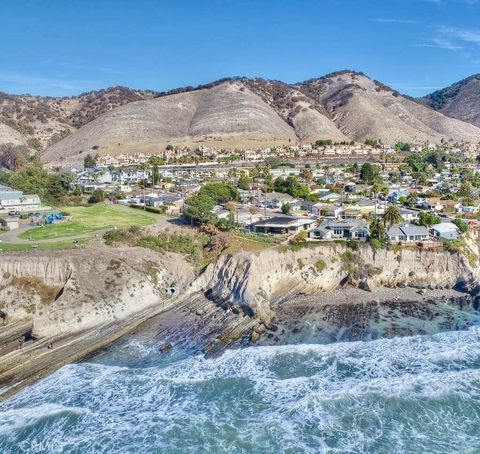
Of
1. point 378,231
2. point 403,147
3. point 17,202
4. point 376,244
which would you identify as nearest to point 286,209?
point 378,231

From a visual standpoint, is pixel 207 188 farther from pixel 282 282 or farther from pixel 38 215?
pixel 282 282

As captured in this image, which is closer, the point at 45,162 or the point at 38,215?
the point at 38,215

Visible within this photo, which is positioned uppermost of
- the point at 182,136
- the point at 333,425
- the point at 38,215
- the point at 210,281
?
the point at 182,136

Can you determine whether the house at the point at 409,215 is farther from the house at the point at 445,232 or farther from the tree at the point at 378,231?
the tree at the point at 378,231

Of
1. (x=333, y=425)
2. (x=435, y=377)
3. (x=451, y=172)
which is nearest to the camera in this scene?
(x=333, y=425)

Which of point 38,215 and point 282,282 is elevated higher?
point 38,215

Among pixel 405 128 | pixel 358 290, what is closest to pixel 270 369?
pixel 358 290
